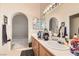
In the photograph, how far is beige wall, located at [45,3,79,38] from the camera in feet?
5.85

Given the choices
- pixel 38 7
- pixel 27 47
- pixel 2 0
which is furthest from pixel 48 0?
pixel 27 47

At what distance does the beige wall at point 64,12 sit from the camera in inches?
70.2

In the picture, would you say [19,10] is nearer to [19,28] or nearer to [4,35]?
[19,28]

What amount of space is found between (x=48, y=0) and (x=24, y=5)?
37 cm

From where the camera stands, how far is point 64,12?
1971mm

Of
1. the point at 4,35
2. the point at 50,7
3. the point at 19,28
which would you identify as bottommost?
the point at 4,35

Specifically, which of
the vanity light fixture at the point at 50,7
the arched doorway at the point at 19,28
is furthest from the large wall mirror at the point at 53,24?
the arched doorway at the point at 19,28

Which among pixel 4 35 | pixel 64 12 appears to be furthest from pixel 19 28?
pixel 64 12

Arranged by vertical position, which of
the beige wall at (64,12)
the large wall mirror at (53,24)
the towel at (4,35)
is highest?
the beige wall at (64,12)

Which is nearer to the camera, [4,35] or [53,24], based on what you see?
[4,35]

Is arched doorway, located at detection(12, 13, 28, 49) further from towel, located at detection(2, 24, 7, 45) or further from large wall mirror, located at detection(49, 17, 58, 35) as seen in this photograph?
large wall mirror, located at detection(49, 17, 58, 35)

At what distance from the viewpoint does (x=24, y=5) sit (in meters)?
1.84

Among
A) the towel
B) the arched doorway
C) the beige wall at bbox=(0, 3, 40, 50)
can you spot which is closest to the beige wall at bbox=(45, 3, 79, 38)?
the beige wall at bbox=(0, 3, 40, 50)

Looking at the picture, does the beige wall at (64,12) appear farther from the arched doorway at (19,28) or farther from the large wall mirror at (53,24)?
the arched doorway at (19,28)
